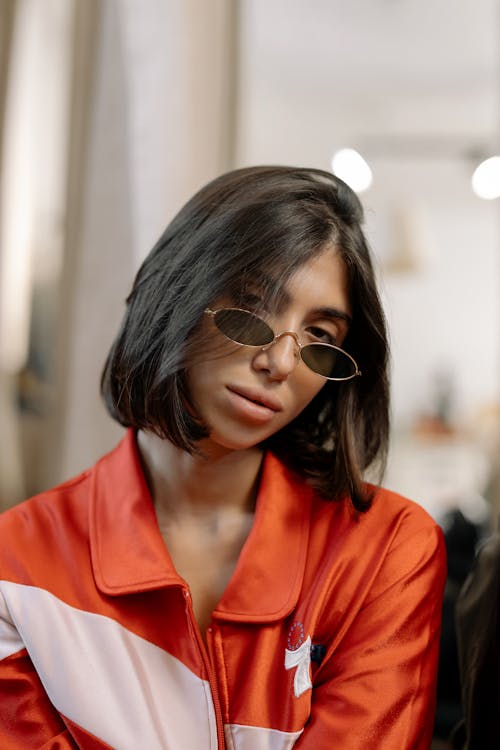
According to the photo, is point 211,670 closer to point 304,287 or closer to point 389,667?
point 389,667

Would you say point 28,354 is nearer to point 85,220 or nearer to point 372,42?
point 85,220

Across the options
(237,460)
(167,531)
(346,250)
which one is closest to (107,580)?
(167,531)

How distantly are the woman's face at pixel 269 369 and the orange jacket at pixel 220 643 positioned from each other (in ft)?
0.54

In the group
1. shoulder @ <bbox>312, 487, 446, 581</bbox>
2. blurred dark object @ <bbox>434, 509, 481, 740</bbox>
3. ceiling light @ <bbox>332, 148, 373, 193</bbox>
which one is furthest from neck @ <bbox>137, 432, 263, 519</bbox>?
ceiling light @ <bbox>332, 148, 373, 193</bbox>

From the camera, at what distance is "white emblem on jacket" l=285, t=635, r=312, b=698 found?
3.26 feet

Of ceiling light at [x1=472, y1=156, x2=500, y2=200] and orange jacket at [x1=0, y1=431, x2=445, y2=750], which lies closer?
orange jacket at [x1=0, y1=431, x2=445, y2=750]

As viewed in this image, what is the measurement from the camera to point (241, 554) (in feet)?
3.51

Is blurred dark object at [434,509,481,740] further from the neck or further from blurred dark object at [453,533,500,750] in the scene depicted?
the neck

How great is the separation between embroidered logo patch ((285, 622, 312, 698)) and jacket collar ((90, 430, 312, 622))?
0.11 feet

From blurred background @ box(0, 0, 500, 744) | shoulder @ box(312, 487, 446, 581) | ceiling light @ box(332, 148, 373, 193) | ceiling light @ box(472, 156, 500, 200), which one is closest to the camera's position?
shoulder @ box(312, 487, 446, 581)

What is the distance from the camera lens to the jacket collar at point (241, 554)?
1025mm

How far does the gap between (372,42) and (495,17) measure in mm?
683

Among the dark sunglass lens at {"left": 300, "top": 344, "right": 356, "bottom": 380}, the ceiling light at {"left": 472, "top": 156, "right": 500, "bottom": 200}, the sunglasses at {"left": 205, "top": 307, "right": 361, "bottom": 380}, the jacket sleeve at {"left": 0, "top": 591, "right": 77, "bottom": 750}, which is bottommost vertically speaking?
the jacket sleeve at {"left": 0, "top": 591, "right": 77, "bottom": 750}

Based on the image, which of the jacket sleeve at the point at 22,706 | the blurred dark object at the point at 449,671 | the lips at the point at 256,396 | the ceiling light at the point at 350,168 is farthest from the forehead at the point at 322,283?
Result: the ceiling light at the point at 350,168
